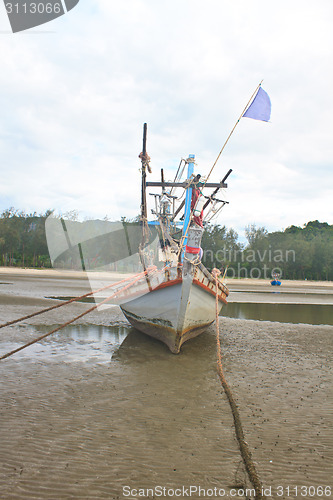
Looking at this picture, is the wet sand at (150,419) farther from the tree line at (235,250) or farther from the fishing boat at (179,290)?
the tree line at (235,250)

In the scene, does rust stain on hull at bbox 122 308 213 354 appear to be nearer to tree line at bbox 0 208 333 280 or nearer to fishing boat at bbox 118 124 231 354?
fishing boat at bbox 118 124 231 354

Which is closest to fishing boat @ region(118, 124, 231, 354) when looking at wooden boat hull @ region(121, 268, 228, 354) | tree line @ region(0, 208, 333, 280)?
wooden boat hull @ region(121, 268, 228, 354)

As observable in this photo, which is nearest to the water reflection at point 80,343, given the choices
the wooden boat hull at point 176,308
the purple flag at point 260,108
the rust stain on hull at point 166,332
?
the rust stain on hull at point 166,332

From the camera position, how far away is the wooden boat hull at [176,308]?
26.4 feet

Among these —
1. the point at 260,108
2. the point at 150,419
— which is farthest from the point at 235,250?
the point at 150,419

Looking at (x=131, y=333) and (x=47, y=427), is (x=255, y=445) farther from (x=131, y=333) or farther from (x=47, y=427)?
(x=131, y=333)

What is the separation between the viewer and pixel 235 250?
63.6 meters

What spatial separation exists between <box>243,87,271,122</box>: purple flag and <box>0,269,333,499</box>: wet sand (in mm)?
6549

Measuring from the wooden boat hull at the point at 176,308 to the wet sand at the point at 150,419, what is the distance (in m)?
0.50

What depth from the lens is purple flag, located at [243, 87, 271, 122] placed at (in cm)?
893

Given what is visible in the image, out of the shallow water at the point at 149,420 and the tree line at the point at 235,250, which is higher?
the tree line at the point at 235,250

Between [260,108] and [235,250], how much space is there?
55.8 meters

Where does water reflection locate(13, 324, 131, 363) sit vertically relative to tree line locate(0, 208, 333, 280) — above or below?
below

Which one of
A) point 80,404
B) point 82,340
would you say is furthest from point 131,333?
point 80,404
